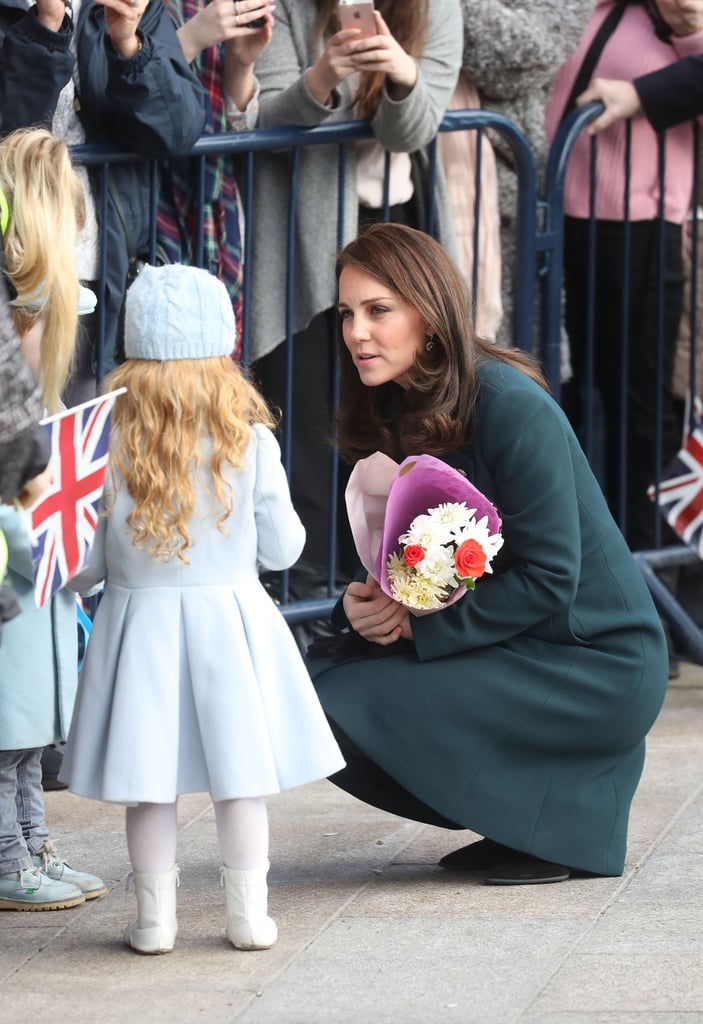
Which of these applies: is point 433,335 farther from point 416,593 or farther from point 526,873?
point 526,873

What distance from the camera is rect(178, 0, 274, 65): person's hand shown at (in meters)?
4.84

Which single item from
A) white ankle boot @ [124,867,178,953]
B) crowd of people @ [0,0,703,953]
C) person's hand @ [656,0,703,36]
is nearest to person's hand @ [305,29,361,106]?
crowd of people @ [0,0,703,953]

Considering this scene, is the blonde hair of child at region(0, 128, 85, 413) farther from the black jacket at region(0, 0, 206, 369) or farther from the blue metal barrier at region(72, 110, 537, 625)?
the blue metal barrier at region(72, 110, 537, 625)

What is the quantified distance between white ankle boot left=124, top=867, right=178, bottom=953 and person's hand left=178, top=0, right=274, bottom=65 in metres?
2.36

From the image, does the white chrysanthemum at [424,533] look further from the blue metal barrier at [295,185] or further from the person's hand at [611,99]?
the person's hand at [611,99]

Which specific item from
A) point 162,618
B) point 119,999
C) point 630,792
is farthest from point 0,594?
point 630,792

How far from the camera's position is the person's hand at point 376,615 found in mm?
3932

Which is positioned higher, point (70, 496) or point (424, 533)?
point (70, 496)

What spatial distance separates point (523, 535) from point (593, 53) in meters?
2.61

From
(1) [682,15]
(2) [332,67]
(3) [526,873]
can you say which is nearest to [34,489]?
(3) [526,873]

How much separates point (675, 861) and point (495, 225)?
2.45m

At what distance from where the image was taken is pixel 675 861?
13.2ft

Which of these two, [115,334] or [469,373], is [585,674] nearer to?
[469,373]

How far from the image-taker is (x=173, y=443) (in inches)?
133
